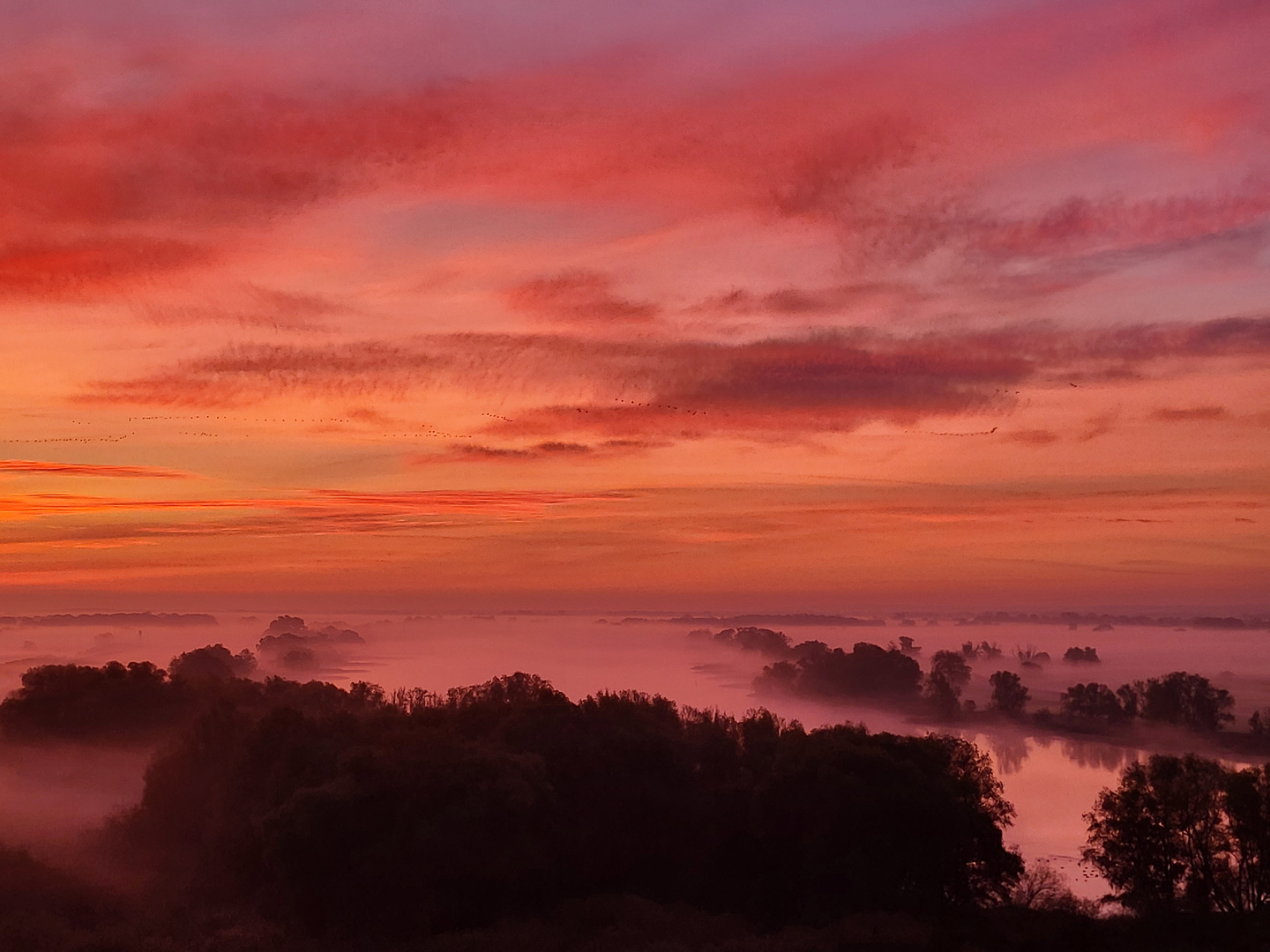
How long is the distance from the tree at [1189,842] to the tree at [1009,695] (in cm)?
9056

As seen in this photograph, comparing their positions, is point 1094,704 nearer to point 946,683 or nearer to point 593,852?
point 946,683

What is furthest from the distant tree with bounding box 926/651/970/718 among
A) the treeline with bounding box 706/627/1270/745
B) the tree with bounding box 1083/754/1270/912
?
the tree with bounding box 1083/754/1270/912

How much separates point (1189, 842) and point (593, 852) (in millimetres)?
23422

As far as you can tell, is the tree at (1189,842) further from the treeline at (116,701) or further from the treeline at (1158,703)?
the treeline at (1158,703)

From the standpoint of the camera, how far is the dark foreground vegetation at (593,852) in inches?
1512

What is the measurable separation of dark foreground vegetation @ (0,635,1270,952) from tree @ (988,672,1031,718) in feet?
285

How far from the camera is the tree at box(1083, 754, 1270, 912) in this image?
134 feet

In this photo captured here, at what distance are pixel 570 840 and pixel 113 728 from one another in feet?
132

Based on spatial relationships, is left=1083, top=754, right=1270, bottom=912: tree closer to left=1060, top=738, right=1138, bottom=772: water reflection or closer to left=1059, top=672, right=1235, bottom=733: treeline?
left=1060, top=738, right=1138, bottom=772: water reflection

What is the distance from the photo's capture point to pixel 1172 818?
4194 cm

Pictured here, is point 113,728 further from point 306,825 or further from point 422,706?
point 306,825

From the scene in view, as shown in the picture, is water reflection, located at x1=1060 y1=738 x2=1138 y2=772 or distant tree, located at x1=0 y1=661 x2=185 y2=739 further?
water reflection, located at x1=1060 y1=738 x2=1138 y2=772

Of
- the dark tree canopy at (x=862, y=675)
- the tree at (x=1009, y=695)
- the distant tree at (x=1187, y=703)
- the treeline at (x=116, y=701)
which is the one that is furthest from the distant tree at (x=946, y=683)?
the treeline at (x=116, y=701)

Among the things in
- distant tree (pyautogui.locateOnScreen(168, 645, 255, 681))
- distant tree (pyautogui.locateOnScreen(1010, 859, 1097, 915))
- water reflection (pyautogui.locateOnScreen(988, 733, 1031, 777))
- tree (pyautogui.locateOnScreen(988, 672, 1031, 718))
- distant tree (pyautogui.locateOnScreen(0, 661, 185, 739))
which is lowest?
water reflection (pyautogui.locateOnScreen(988, 733, 1031, 777))
